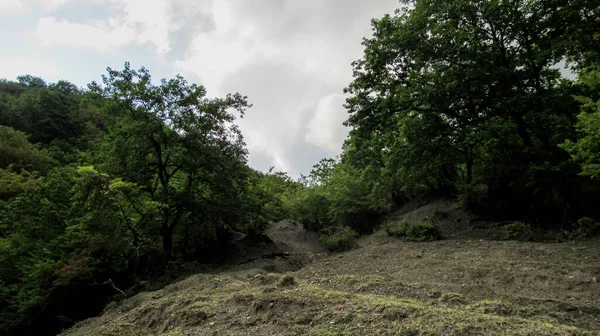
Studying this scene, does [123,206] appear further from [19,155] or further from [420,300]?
[19,155]

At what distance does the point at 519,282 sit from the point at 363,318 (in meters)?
3.92

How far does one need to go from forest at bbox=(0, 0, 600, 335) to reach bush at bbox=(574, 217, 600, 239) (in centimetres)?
3

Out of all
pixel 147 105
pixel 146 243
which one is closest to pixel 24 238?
pixel 146 243

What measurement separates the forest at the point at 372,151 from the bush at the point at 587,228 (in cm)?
3

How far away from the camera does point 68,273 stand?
1104cm

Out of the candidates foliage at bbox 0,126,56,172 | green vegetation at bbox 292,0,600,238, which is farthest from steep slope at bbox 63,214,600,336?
foliage at bbox 0,126,56,172

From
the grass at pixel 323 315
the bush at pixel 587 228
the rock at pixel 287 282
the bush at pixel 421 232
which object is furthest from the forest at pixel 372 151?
the rock at pixel 287 282

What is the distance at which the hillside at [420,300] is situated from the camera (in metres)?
3.80

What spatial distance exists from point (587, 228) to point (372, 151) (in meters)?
7.28

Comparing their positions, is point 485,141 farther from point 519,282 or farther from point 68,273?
point 68,273

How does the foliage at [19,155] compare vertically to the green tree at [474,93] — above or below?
above

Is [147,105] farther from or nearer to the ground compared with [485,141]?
farther from the ground

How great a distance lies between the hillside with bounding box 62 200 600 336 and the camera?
12.5ft

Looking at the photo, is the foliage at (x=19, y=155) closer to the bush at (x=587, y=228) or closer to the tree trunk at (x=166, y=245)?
the tree trunk at (x=166, y=245)
